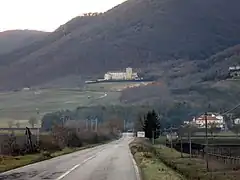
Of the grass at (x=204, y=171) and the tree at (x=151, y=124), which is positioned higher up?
the tree at (x=151, y=124)

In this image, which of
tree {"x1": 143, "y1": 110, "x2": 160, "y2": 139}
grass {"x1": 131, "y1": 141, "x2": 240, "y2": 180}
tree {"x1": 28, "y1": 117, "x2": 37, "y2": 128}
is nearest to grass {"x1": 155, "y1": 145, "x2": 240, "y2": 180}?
grass {"x1": 131, "y1": 141, "x2": 240, "y2": 180}

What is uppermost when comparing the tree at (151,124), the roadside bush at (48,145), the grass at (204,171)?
the tree at (151,124)

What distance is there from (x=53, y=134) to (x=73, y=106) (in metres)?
98.6

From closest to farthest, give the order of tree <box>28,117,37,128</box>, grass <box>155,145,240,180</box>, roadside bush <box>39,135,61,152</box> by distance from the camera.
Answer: grass <box>155,145,240,180</box>, roadside bush <box>39,135,61,152</box>, tree <box>28,117,37,128</box>

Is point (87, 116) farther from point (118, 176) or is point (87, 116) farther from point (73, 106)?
point (118, 176)

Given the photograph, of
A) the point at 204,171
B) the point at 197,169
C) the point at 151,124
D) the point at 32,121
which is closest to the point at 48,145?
the point at 197,169

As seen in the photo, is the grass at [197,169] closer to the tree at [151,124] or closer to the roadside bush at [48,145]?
the roadside bush at [48,145]

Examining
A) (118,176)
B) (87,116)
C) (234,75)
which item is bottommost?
(118,176)

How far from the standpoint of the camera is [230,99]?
13075 centimetres

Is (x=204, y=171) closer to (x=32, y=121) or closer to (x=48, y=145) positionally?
(x=48, y=145)

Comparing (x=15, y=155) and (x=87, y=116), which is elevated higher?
(x=87, y=116)

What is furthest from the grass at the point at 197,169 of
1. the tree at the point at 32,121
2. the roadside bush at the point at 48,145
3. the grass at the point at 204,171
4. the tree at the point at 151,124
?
the tree at the point at 151,124

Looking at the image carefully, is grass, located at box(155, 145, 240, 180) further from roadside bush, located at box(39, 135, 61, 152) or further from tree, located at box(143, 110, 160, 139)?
tree, located at box(143, 110, 160, 139)

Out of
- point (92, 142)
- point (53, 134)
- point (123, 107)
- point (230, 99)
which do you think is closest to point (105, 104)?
point (123, 107)
